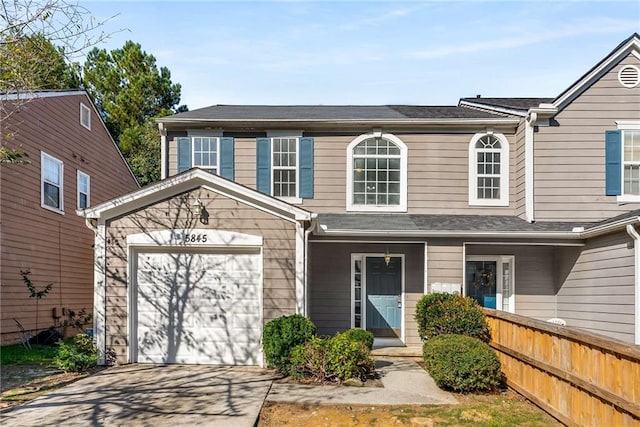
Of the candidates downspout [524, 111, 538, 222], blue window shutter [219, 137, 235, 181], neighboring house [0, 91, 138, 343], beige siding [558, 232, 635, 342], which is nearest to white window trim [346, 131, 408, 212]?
downspout [524, 111, 538, 222]

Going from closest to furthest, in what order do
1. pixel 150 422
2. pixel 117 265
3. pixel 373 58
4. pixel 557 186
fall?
pixel 150 422, pixel 117 265, pixel 557 186, pixel 373 58

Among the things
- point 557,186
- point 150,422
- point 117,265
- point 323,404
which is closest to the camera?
point 150,422

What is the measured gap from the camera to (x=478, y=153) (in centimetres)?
1242

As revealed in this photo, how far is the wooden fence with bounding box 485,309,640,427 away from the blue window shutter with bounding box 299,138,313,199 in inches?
221

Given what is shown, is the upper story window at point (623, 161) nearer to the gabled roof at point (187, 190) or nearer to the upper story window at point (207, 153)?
the gabled roof at point (187, 190)

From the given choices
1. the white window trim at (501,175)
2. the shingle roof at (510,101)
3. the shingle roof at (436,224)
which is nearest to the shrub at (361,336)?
the shingle roof at (436,224)

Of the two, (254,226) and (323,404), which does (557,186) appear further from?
(323,404)

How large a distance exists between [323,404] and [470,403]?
2.04 m

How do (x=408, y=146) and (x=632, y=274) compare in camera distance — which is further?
(x=408, y=146)

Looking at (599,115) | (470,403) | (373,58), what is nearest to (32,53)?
(470,403)

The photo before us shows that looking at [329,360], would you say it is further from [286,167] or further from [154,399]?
[286,167]

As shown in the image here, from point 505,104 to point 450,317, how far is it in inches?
275

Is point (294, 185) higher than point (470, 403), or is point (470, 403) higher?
point (294, 185)

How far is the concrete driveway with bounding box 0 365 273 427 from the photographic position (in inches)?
243
